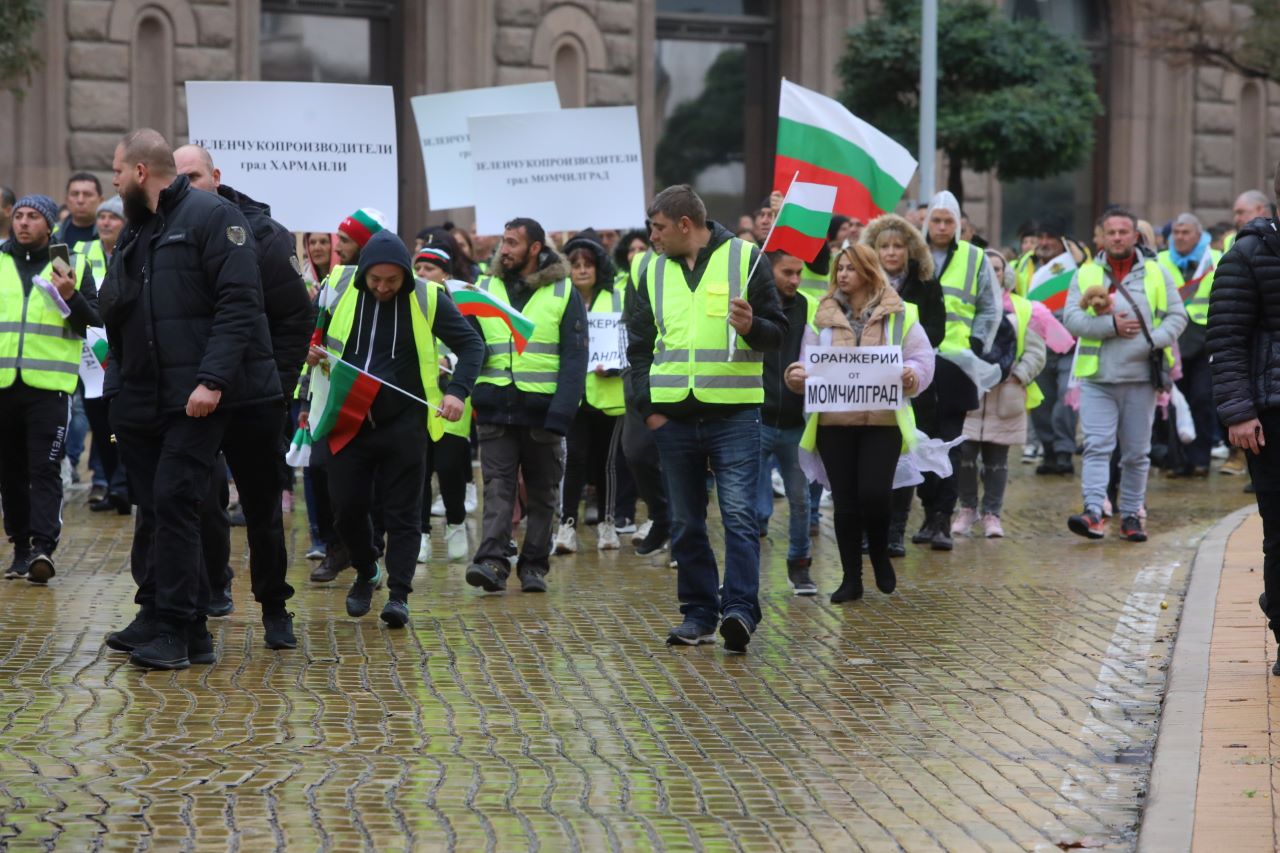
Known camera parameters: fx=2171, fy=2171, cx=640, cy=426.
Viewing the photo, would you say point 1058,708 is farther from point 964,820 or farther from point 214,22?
point 214,22

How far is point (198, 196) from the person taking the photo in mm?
8375

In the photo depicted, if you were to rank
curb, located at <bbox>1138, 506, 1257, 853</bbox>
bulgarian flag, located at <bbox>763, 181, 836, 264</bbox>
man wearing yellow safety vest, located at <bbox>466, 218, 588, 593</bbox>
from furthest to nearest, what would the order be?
man wearing yellow safety vest, located at <bbox>466, 218, 588, 593</bbox>
bulgarian flag, located at <bbox>763, 181, 836, 264</bbox>
curb, located at <bbox>1138, 506, 1257, 853</bbox>

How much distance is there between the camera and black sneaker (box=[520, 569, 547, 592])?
10719 mm

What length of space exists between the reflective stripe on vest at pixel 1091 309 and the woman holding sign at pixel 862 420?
256cm

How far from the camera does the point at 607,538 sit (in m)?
12.6

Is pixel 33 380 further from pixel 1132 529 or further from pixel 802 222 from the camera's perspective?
pixel 1132 529

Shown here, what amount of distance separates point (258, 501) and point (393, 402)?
0.97m

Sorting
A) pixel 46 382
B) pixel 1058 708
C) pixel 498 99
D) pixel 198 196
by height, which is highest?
pixel 498 99

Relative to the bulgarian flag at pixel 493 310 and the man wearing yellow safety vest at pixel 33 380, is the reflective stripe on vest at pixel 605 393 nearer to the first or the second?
the bulgarian flag at pixel 493 310

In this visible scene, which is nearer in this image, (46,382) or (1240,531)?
(46,382)

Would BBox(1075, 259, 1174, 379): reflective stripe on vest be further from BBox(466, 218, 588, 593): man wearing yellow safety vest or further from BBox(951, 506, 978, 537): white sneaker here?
BBox(466, 218, 588, 593): man wearing yellow safety vest

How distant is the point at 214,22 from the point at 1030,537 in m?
13.4

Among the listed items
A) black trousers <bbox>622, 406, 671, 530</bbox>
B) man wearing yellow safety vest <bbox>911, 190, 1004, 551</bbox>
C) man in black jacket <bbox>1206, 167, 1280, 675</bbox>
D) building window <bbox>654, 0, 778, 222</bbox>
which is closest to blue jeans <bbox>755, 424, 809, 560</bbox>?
black trousers <bbox>622, 406, 671, 530</bbox>

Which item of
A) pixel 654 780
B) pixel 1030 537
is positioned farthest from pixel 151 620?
pixel 1030 537
